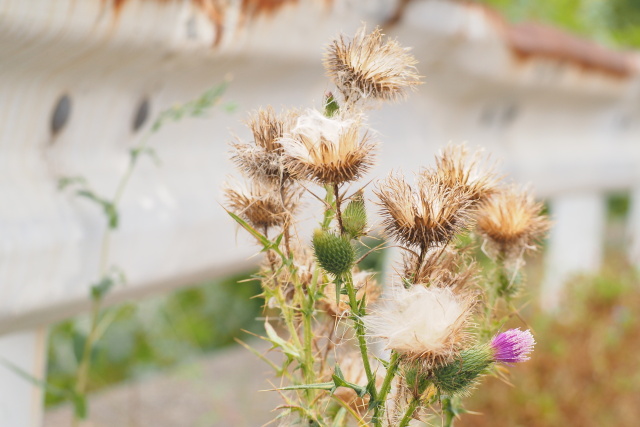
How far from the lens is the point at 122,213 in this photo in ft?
6.41

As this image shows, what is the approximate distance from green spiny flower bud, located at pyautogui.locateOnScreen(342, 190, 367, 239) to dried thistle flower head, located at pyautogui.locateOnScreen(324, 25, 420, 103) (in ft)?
0.37

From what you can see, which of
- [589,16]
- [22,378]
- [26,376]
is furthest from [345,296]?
[589,16]

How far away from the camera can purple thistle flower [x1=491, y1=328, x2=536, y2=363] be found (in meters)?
0.82

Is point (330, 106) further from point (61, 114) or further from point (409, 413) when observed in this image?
point (61, 114)

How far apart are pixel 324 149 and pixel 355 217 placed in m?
0.09

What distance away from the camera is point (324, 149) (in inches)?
31.9

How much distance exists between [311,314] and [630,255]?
6.03 metres

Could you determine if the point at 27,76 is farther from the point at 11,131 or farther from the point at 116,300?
the point at 116,300

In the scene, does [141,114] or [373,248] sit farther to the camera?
[141,114]

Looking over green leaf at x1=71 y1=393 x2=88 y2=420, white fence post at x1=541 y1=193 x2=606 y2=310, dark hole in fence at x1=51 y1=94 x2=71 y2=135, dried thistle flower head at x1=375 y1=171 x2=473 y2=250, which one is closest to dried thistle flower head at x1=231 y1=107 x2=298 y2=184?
dried thistle flower head at x1=375 y1=171 x2=473 y2=250

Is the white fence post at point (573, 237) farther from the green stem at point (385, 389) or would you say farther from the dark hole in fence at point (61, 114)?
the green stem at point (385, 389)

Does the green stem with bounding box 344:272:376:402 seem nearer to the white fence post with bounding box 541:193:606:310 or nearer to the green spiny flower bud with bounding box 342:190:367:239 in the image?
the green spiny flower bud with bounding box 342:190:367:239

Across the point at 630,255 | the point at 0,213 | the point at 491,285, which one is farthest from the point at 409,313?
the point at 630,255

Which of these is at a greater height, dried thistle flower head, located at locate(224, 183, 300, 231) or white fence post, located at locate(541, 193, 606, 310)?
dried thistle flower head, located at locate(224, 183, 300, 231)
